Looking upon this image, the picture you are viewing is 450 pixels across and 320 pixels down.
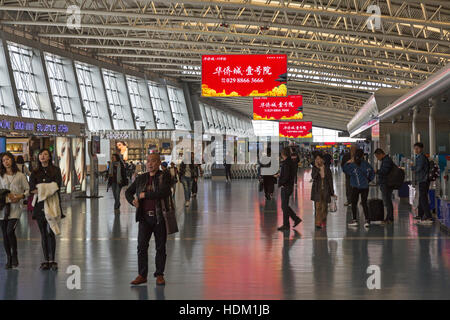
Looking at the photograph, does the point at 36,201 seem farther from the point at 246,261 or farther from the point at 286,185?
the point at 286,185

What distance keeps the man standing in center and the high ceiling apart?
1834 centimetres

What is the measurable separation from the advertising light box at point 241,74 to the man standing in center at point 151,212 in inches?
506

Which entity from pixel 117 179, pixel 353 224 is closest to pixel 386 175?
pixel 353 224

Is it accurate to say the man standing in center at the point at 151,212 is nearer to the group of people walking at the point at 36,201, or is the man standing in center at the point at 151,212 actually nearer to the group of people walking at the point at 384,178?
the group of people walking at the point at 36,201

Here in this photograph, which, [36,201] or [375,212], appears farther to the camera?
[375,212]

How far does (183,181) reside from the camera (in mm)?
19094

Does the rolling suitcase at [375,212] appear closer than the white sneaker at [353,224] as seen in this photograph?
No

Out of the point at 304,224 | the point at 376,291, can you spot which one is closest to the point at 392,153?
the point at 304,224

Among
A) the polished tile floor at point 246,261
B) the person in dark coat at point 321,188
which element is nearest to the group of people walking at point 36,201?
the polished tile floor at point 246,261

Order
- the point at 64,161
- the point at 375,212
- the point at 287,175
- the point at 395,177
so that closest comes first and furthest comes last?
1. the point at 287,175
2. the point at 375,212
3. the point at 395,177
4. the point at 64,161

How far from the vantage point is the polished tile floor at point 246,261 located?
22.7ft

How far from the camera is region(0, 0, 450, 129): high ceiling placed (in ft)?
88.8

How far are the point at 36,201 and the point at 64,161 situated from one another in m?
13.0

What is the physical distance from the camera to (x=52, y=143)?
2034cm
